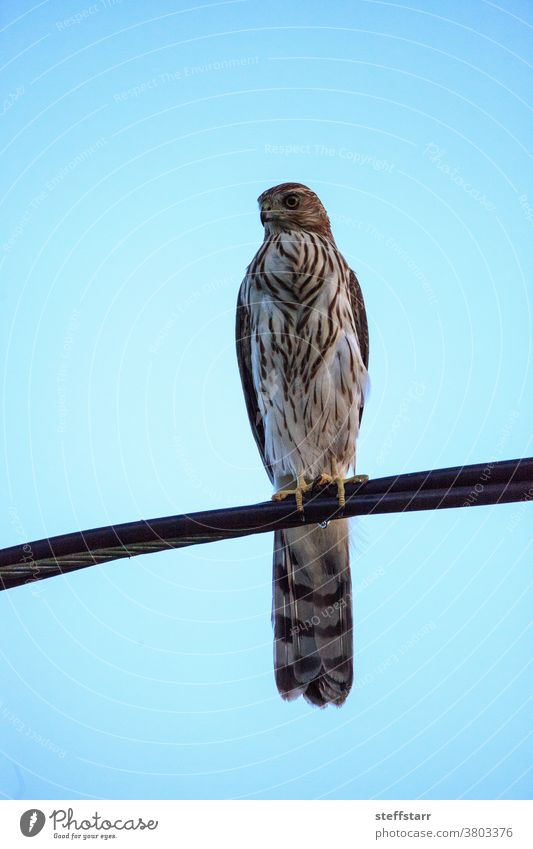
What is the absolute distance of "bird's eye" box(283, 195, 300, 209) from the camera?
5426mm

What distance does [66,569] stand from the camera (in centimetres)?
287

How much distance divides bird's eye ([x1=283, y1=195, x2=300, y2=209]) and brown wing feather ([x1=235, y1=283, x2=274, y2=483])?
556 mm

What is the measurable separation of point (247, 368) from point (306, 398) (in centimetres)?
50

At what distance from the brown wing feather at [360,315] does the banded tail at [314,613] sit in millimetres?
782

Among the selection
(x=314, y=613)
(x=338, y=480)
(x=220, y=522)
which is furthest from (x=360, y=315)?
(x=220, y=522)

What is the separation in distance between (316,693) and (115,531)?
252 centimetres

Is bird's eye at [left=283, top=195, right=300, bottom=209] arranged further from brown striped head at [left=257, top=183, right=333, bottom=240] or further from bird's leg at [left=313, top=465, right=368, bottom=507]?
bird's leg at [left=313, top=465, right=368, bottom=507]

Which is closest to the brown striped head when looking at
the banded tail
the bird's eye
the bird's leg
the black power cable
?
the bird's eye

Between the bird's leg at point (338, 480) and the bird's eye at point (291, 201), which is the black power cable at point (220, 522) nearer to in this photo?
the bird's leg at point (338, 480)

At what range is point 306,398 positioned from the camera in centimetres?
509

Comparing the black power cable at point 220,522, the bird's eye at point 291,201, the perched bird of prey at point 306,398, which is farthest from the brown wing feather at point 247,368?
the black power cable at point 220,522

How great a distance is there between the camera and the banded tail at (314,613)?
5.06 m
